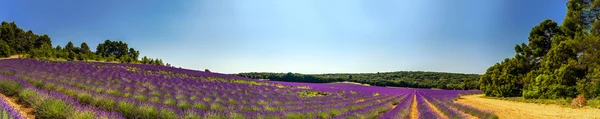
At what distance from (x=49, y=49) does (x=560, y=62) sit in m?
46.5

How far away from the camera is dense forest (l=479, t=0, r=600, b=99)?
730 inches

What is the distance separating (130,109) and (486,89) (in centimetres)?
3618

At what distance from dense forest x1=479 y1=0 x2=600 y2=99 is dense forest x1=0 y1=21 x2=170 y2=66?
39.1 m

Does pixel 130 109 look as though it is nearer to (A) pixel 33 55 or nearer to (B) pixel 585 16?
(B) pixel 585 16

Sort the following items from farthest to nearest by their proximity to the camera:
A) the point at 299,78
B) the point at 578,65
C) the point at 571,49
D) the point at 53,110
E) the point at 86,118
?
the point at 299,78, the point at 571,49, the point at 578,65, the point at 53,110, the point at 86,118

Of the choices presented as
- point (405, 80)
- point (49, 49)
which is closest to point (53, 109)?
point (49, 49)

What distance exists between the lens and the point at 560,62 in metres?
22.2

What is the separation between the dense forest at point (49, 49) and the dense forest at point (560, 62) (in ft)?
128

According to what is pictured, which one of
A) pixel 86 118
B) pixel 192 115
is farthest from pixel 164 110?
pixel 86 118

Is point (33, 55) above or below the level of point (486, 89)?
above

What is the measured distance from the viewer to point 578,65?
1977 cm

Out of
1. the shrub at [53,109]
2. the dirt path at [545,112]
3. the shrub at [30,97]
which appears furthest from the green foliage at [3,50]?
the dirt path at [545,112]

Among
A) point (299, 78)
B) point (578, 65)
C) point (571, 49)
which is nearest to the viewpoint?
point (578, 65)

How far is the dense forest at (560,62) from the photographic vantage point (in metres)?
18.5
